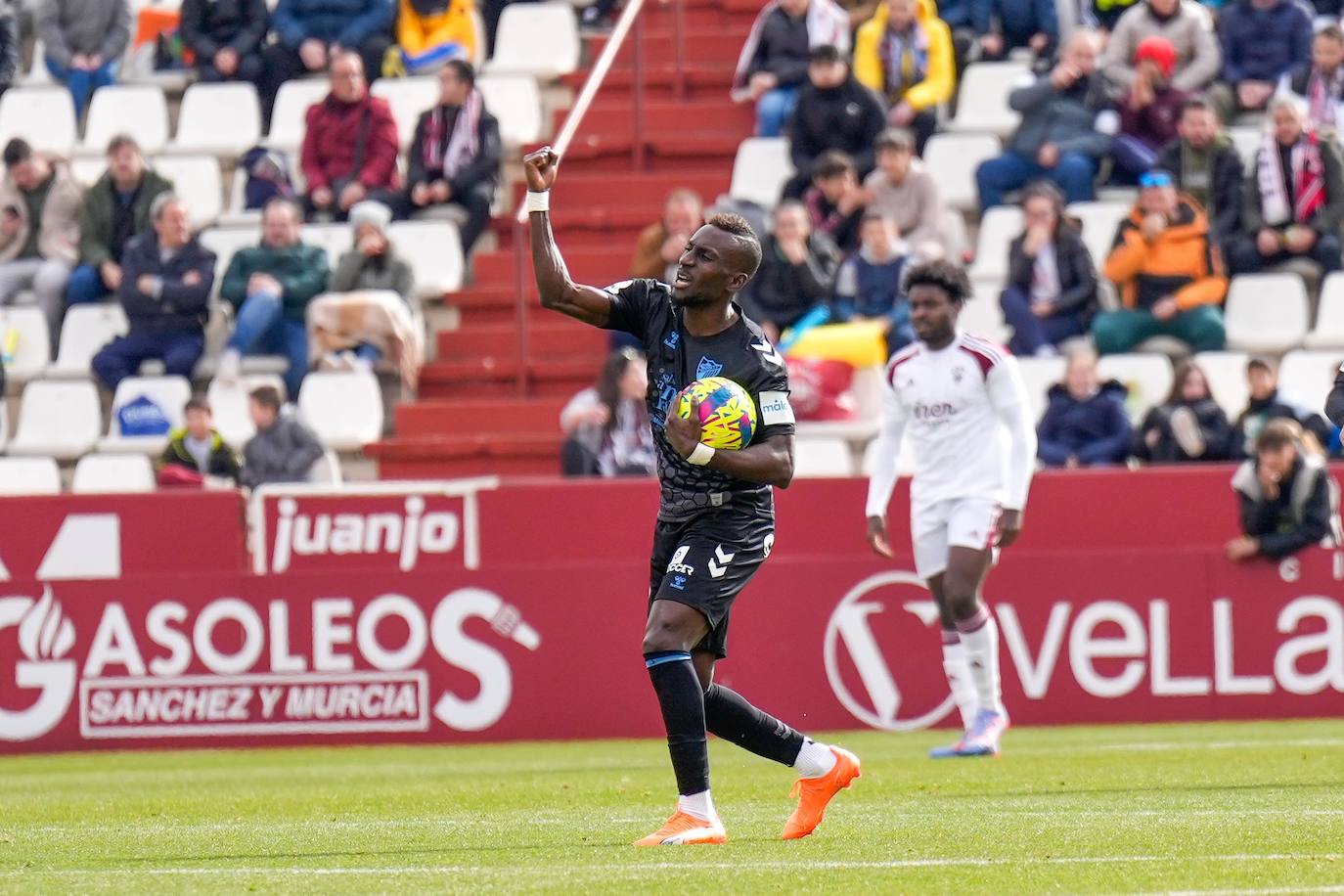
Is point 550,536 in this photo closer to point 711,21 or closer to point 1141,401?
point 1141,401

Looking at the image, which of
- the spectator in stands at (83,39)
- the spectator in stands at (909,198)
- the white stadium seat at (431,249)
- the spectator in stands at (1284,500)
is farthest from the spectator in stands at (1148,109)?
the spectator in stands at (83,39)

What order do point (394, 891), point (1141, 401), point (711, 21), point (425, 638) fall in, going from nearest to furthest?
point (394, 891) → point (425, 638) → point (1141, 401) → point (711, 21)

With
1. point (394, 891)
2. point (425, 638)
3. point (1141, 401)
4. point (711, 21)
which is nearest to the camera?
point (394, 891)

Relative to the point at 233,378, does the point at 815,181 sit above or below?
above

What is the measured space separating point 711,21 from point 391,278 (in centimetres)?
453

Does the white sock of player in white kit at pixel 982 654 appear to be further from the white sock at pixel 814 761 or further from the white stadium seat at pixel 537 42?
the white stadium seat at pixel 537 42

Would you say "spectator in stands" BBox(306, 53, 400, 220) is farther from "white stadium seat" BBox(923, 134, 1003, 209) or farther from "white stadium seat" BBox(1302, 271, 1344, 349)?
"white stadium seat" BBox(1302, 271, 1344, 349)

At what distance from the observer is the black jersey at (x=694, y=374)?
813 centimetres

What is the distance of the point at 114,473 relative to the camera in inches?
699

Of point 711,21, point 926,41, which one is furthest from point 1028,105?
point 711,21

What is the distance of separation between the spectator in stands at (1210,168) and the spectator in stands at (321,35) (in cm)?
709

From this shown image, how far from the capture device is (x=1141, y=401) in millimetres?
16547

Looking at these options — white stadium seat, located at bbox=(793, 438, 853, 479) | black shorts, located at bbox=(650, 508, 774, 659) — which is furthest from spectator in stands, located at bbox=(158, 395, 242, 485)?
black shorts, located at bbox=(650, 508, 774, 659)

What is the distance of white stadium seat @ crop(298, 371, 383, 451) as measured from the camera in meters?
17.8
